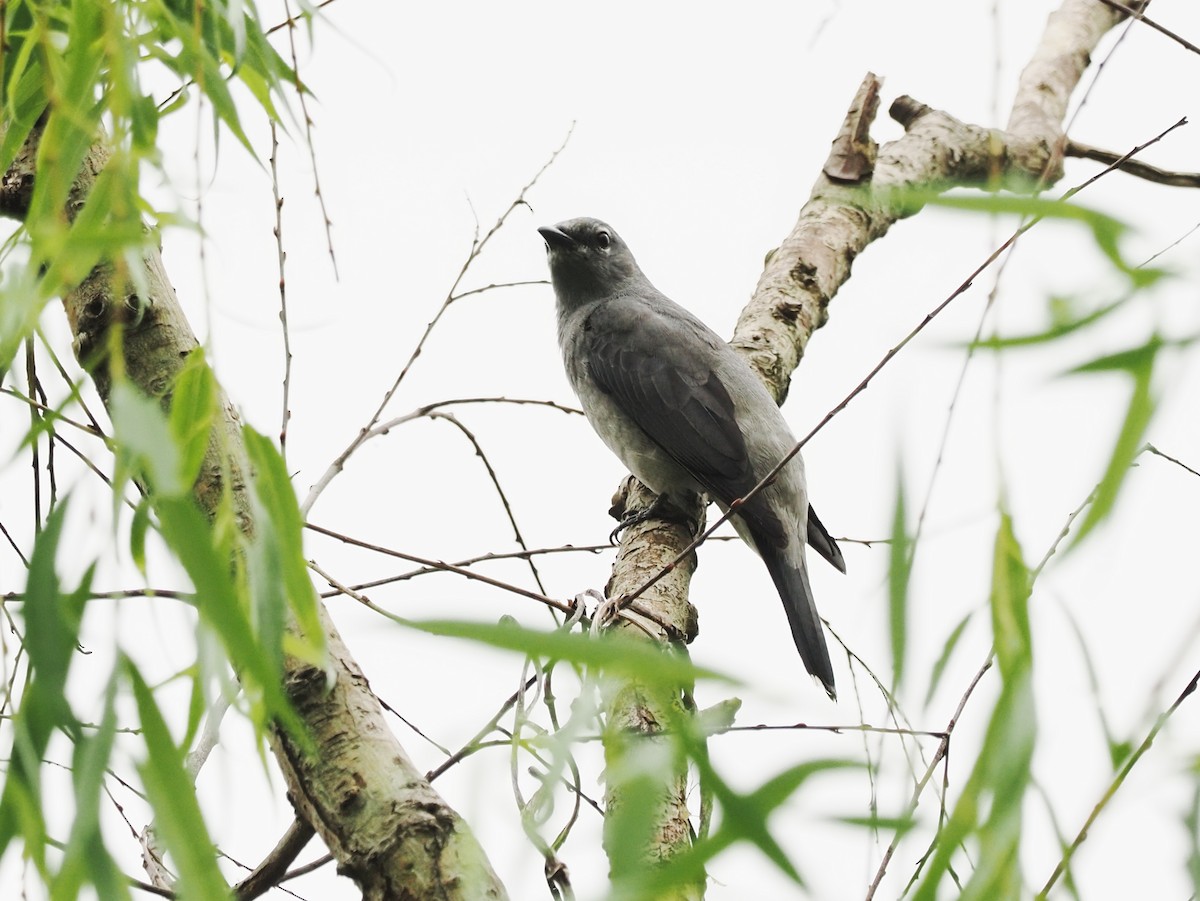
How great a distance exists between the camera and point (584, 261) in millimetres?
6031

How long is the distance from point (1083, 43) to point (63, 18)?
5577 mm

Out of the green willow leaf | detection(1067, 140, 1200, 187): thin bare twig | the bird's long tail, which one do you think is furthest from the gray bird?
the green willow leaf

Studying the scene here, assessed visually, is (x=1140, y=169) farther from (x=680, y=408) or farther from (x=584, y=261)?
(x=584, y=261)

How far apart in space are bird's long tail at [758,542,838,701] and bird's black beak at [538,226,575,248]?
2.13 metres

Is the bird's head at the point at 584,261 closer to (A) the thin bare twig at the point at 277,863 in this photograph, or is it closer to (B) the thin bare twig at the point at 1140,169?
(B) the thin bare twig at the point at 1140,169

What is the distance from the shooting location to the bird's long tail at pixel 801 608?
424 centimetres

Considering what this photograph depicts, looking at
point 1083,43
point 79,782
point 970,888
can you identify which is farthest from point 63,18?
point 1083,43

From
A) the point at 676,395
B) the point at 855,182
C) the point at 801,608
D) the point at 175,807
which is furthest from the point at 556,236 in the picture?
the point at 175,807

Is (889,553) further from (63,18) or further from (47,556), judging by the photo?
(63,18)

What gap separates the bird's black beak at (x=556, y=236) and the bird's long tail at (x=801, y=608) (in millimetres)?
2130

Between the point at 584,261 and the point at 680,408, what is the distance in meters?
1.31

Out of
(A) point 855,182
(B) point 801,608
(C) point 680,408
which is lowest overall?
(B) point 801,608

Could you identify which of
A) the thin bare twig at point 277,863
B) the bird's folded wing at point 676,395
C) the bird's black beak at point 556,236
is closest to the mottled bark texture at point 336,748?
the thin bare twig at point 277,863

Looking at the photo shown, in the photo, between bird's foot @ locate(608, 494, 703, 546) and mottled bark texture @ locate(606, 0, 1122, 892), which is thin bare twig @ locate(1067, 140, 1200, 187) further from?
bird's foot @ locate(608, 494, 703, 546)
